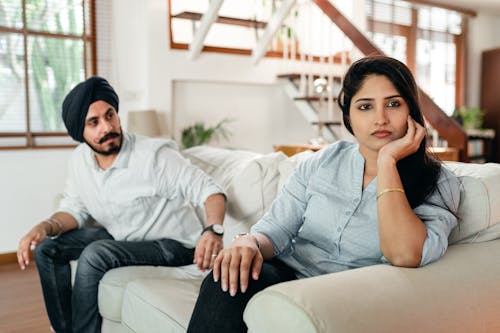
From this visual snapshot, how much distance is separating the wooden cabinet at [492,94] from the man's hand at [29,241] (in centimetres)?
632

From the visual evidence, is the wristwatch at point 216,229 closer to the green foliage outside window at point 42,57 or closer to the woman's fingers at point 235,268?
the woman's fingers at point 235,268

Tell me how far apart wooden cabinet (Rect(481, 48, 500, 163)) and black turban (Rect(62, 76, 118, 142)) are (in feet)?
20.1

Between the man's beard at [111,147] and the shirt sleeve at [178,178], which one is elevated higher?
the man's beard at [111,147]

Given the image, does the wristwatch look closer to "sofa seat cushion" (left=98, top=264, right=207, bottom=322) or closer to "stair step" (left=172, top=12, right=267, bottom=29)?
"sofa seat cushion" (left=98, top=264, right=207, bottom=322)

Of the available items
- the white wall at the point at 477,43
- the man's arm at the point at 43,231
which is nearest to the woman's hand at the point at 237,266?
the man's arm at the point at 43,231

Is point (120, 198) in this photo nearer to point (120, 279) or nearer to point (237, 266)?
point (120, 279)

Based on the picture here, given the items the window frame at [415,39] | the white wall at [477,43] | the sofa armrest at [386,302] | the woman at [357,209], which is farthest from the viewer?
the white wall at [477,43]

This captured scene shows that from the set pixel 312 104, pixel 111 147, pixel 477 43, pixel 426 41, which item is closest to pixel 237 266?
pixel 111 147

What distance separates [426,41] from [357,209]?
6067 millimetres

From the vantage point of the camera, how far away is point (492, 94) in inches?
278

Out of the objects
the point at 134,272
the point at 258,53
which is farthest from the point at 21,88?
the point at 134,272

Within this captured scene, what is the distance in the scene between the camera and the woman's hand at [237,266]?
1.21 metres

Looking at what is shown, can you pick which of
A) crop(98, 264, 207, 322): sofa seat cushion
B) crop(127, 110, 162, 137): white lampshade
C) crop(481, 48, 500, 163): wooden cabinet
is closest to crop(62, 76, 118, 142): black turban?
crop(98, 264, 207, 322): sofa seat cushion

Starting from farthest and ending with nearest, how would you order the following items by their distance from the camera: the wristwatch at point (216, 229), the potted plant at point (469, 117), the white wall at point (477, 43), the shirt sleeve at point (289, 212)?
the white wall at point (477, 43), the potted plant at point (469, 117), the wristwatch at point (216, 229), the shirt sleeve at point (289, 212)
